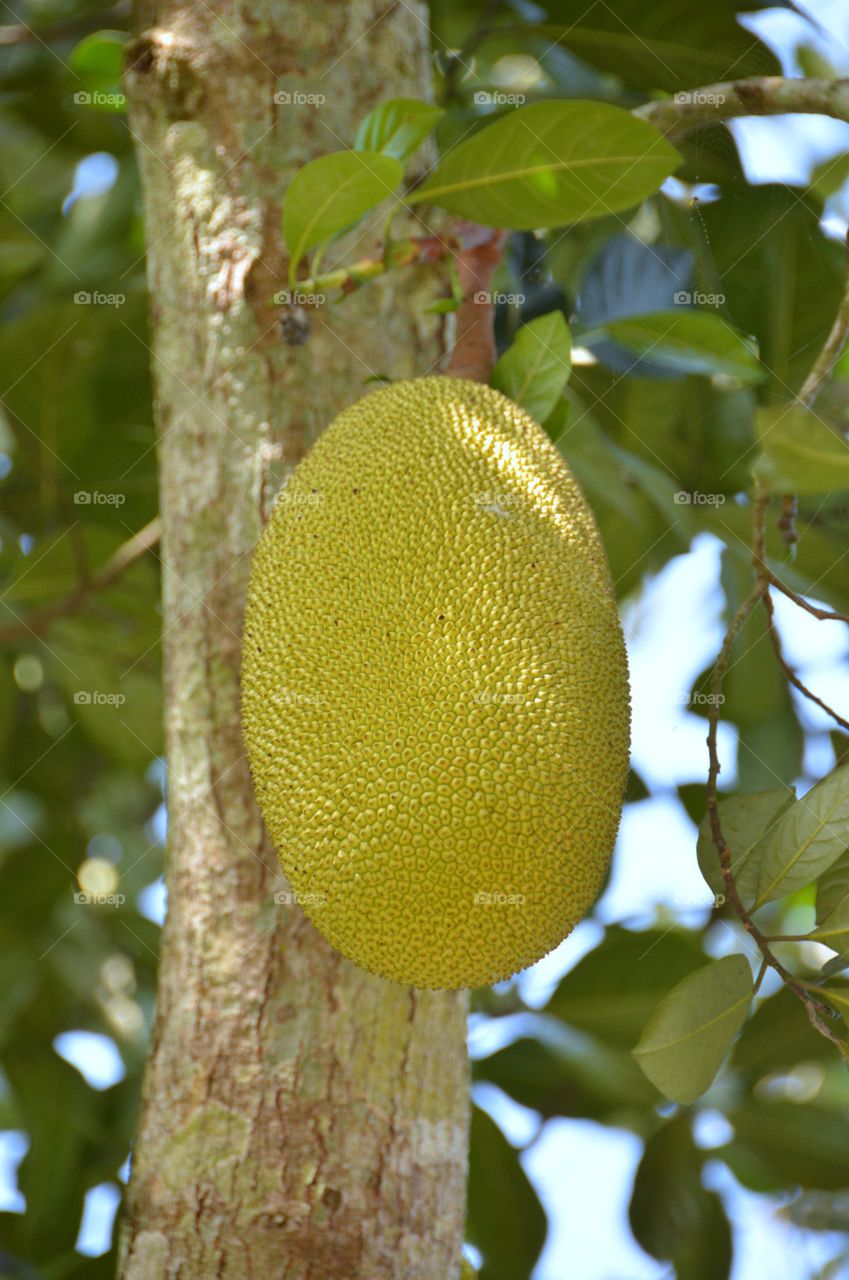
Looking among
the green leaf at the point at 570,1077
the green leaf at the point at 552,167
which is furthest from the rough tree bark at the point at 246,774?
the green leaf at the point at 570,1077

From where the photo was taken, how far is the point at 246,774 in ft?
3.73

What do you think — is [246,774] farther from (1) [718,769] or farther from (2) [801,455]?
(2) [801,455]

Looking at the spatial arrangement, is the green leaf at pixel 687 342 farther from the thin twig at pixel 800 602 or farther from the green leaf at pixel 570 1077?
the green leaf at pixel 570 1077

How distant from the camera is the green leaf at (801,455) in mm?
702

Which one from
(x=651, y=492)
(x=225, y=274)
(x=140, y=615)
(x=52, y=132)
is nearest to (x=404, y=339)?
(x=225, y=274)

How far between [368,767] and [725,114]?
0.77m

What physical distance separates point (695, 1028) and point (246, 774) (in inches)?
18.6

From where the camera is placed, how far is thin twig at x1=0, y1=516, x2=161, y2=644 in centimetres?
175

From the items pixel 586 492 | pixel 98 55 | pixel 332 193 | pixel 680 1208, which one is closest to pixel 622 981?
pixel 680 1208

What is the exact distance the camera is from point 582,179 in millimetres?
1102

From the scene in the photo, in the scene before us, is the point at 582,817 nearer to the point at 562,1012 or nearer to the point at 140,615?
the point at 562,1012

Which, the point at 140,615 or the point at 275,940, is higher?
the point at 275,940

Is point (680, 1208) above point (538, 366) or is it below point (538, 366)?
below

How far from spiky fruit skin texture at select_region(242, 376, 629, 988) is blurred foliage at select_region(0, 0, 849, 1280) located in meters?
0.20
